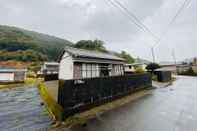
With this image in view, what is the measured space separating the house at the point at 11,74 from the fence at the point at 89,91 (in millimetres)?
24354

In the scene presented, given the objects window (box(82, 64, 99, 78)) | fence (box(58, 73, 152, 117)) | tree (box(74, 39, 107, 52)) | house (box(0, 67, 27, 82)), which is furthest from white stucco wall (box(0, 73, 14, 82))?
fence (box(58, 73, 152, 117))

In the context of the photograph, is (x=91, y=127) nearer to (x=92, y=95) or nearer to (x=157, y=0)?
(x=92, y=95)

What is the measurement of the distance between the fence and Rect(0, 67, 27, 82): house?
24354 mm

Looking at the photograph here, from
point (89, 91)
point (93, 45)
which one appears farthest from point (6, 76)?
point (93, 45)

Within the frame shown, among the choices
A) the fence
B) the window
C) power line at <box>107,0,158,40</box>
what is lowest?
the fence

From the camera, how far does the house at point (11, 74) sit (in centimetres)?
2353

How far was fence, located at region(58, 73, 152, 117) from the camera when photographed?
14.6 ft

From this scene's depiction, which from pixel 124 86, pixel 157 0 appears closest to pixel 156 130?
pixel 124 86

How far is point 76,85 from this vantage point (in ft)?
16.1

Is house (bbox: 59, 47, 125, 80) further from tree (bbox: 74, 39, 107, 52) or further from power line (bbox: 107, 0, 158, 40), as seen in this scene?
tree (bbox: 74, 39, 107, 52)

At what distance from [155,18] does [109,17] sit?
18.6ft

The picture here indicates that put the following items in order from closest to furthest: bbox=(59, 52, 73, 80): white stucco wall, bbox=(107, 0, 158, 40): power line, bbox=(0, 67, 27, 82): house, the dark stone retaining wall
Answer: bbox=(107, 0, 158, 40): power line < bbox=(59, 52, 73, 80): white stucco wall < the dark stone retaining wall < bbox=(0, 67, 27, 82): house

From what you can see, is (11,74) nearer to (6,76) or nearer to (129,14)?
(6,76)

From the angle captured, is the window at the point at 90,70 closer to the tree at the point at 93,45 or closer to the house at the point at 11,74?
the house at the point at 11,74
